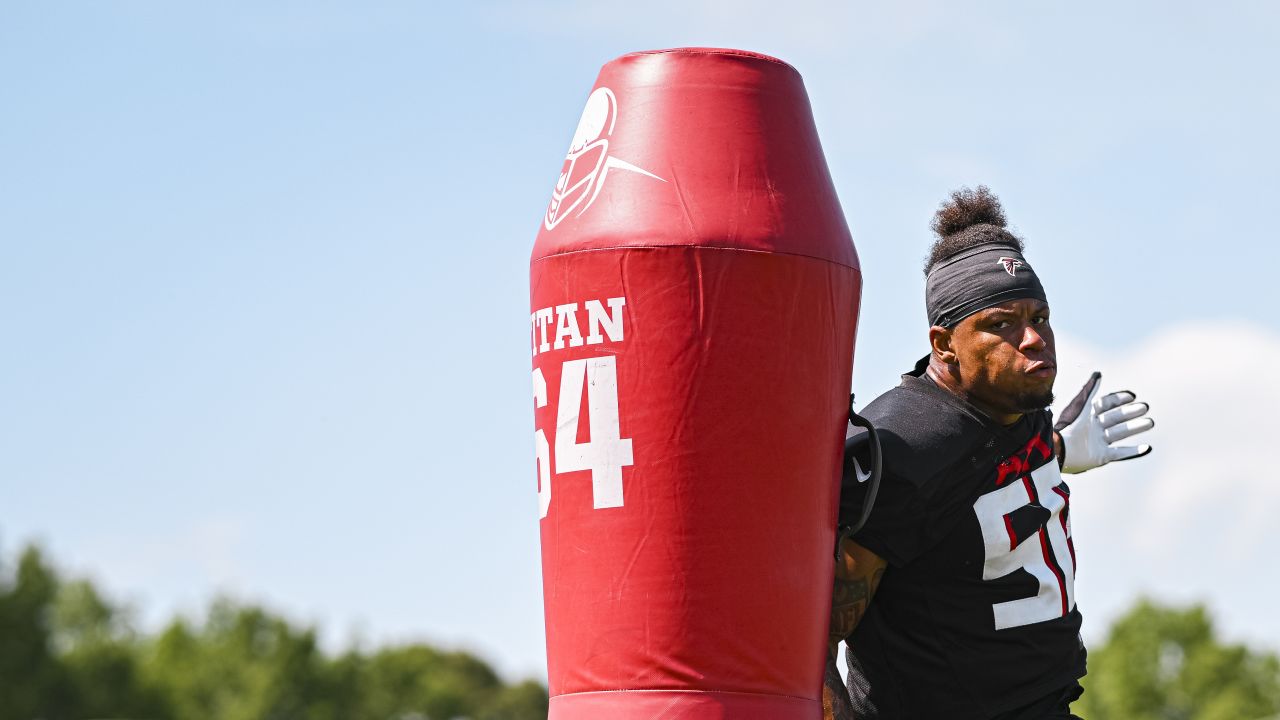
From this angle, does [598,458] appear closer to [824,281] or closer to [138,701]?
[824,281]

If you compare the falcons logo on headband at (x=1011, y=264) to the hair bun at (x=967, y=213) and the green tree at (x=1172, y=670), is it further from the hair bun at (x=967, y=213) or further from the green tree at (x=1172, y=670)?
the green tree at (x=1172, y=670)

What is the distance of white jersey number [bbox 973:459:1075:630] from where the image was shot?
4801 millimetres

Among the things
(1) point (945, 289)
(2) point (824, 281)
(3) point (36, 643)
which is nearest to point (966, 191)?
(1) point (945, 289)

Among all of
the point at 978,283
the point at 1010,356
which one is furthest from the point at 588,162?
the point at 1010,356

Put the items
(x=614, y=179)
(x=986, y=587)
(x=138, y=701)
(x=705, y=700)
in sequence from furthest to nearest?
(x=138, y=701) → (x=986, y=587) → (x=614, y=179) → (x=705, y=700)

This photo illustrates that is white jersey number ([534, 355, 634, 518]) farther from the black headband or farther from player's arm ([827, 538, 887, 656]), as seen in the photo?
the black headband

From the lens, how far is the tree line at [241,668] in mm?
44844

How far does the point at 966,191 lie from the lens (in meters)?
5.30

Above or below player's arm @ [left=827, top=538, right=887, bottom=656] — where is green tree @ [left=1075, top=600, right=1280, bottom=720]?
below

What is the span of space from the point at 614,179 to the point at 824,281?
60cm

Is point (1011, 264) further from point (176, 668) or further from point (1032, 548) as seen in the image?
point (176, 668)

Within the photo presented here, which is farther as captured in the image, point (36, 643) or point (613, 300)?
point (36, 643)

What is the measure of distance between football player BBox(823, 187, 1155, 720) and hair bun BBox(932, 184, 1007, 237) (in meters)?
0.23

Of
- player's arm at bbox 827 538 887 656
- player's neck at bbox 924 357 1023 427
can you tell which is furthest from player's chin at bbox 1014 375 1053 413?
player's arm at bbox 827 538 887 656
